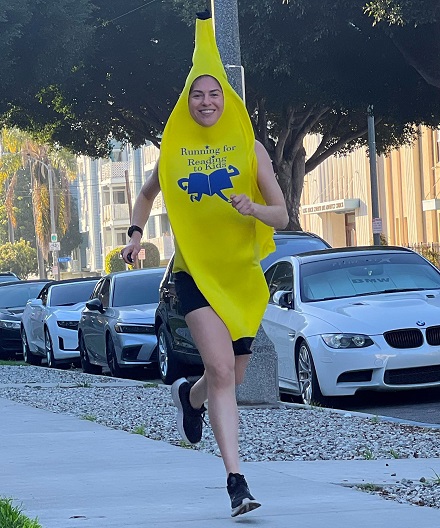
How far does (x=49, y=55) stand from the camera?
32.7 metres

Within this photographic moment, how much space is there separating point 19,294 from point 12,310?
2.51ft

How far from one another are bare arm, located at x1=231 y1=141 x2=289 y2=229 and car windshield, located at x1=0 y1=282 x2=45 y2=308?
2187 centimetres

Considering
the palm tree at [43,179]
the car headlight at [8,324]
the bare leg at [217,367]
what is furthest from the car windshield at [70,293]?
the palm tree at [43,179]

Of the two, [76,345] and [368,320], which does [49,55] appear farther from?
[368,320]

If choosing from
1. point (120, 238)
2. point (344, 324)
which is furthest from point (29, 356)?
point (120, 238)

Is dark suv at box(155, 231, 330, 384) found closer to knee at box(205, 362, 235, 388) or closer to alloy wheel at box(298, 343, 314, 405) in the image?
alloy wheel at box(298, 343, 314, 405)

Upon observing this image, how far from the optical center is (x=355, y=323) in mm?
11953

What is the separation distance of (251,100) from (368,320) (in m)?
22.6

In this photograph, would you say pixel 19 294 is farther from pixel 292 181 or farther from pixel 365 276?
pixel 365 276

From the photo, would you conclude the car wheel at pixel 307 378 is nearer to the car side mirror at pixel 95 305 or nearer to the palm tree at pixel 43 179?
the car side mirror at pixel 95 305

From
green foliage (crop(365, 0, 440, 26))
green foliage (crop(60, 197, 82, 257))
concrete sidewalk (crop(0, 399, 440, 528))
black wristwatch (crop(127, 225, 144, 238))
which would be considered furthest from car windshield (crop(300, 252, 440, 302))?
green foliage (crop(60, 197, 82, 257))

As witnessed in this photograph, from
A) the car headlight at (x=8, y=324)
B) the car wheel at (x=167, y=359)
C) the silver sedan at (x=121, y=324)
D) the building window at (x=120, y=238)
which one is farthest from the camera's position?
the building window at (x=120, y=238)

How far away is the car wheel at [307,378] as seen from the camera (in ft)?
39.8

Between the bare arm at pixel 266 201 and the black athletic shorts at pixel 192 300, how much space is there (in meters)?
0.46
